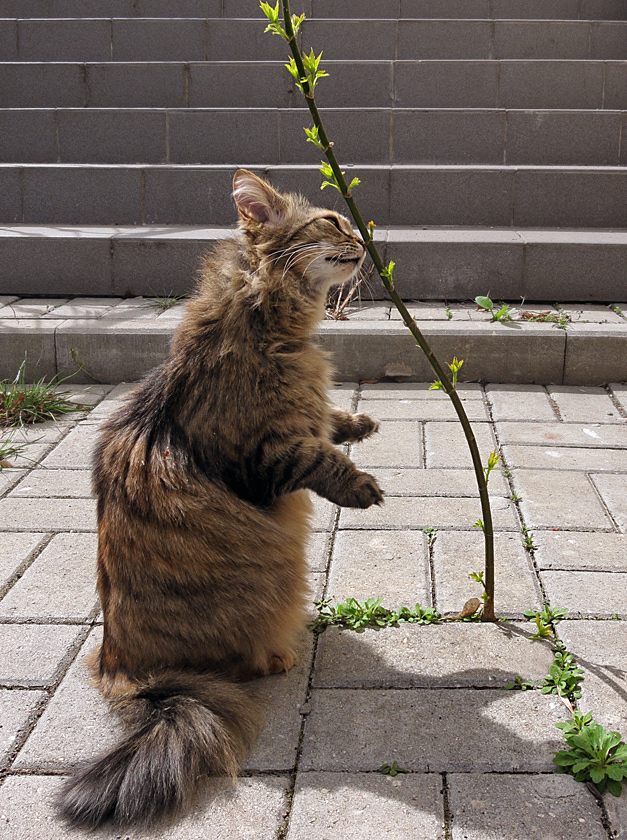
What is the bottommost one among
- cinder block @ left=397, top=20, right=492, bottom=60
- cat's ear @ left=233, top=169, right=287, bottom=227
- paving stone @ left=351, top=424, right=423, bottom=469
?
paving stone @ left=351, top=424, right=423, bottom=469

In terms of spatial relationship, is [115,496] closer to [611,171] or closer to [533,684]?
[533,684]

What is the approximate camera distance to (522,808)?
2.09 metres

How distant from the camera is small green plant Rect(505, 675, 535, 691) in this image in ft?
8.40

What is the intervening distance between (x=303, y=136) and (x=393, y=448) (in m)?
3.95

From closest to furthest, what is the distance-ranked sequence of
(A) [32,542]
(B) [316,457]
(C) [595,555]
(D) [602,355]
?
(B) [316,457] → (C) [595,555] → (A) [32,542] → (D) [602,355]

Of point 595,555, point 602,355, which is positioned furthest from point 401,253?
point 595,555

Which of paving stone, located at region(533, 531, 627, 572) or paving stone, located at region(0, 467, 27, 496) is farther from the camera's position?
paving stone, located at region(0, 467, 27, 496)

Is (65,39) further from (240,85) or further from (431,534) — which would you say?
(431,534)

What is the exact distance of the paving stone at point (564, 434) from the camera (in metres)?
4.32

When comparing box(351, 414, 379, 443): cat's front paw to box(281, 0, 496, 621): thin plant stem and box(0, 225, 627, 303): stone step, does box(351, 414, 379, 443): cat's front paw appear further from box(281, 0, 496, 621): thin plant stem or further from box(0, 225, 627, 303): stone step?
box(0, 225, 627, 303): stone step

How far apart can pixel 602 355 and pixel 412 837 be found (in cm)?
371

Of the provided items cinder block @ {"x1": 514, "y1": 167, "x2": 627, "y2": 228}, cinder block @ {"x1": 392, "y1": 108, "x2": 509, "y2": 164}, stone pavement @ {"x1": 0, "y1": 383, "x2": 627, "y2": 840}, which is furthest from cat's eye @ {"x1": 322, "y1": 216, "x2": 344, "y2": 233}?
cinder block @ {"x1": 392, "y1": 108, "x2": 509, "y2": 164}

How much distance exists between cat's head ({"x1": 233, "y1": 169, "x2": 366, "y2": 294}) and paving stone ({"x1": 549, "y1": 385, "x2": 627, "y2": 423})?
2.29 m

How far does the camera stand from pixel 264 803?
2.14 m
